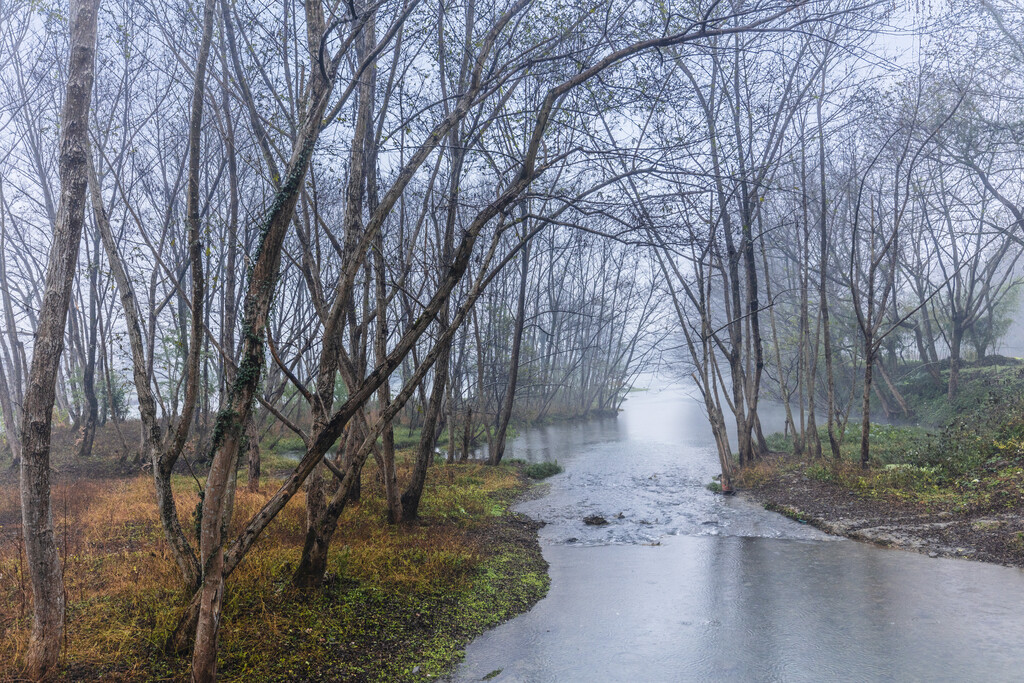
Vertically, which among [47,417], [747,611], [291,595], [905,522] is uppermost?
[47,417]

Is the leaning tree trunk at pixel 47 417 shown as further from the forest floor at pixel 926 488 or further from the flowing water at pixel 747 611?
the forest floor at pixel 926 488

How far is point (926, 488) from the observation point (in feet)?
30.2

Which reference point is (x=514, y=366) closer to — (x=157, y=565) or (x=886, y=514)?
(x=886, y=514)

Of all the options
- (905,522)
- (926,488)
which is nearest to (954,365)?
(926,488)

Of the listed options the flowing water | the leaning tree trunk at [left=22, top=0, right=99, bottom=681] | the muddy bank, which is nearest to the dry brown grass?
the leaning tree trunk at [left=22, top=0, right=99, bottom=681]

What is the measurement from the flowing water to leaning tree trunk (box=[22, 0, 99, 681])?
8.85 ft

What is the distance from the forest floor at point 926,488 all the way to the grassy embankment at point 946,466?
0.02 meters

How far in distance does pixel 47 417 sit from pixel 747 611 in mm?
5786

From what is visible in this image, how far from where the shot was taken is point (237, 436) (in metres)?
3.50

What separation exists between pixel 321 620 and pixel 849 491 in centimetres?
882

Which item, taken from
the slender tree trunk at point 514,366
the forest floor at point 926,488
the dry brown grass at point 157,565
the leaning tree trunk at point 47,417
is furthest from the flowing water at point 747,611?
the slender tree trunk at point 514,366

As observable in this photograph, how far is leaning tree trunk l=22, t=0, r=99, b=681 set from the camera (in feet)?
11.7

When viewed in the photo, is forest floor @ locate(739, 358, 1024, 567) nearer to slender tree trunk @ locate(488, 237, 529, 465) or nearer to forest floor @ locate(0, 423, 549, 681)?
forest floor @ locate(0, 423, 549, 681)

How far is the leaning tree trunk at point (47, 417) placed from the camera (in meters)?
3.58
